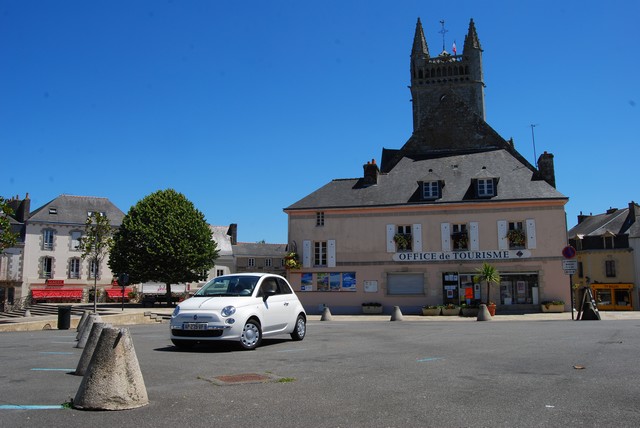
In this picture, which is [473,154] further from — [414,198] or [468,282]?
[468,282]

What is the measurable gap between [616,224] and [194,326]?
5312 centimetres

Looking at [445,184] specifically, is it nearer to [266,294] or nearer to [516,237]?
[516,237]

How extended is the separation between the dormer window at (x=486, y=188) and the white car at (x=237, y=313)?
2311cm

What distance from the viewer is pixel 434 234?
32.5 metres

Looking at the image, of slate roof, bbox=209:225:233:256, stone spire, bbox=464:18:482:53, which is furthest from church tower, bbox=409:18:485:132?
slate roof, bbox=209:225:233:256

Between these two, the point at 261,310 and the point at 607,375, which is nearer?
the point at 607,375

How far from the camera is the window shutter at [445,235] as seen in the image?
3216 cm

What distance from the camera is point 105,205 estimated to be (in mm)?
54094

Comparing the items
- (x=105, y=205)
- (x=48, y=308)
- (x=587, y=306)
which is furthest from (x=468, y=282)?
(x=105, y=205)

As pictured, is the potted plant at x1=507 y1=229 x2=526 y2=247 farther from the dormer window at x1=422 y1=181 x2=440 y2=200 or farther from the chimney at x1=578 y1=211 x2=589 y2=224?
the chimney at x1=578 y1=211 x2=589 y2=224

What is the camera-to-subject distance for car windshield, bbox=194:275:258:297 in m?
10.7

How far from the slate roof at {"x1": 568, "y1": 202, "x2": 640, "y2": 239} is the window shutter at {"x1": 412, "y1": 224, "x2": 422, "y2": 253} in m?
28.1

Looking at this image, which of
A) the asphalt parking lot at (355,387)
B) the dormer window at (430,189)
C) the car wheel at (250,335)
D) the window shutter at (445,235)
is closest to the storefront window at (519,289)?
the window shutter at (445,235)

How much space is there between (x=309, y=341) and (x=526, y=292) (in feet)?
73.1
